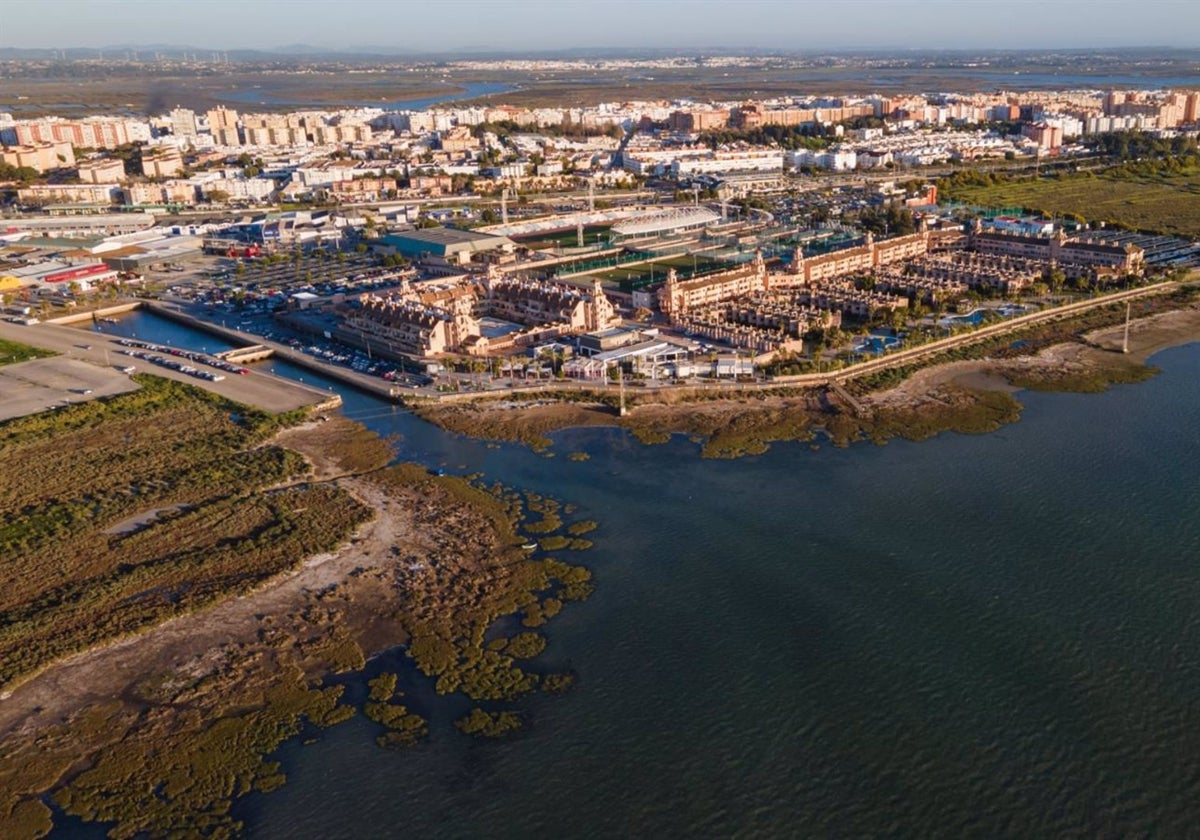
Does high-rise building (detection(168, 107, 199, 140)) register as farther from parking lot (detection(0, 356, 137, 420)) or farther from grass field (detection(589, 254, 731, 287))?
parking lot (detection(0, 356, 137, 420))

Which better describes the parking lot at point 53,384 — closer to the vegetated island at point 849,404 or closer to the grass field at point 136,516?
the grass field at point 136,516

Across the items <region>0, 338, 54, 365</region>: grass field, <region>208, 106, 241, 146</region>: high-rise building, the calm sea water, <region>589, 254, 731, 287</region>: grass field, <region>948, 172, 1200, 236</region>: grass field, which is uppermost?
<region>208, 106, 241, 146</region>: high-rise building

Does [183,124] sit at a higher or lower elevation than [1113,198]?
higher

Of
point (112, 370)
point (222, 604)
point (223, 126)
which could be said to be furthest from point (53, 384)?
point (223, 126)

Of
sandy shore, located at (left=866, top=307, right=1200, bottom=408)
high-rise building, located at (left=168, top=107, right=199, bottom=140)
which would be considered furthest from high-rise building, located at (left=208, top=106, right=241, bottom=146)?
sandy shore, located at (left=866, top=307, right=1200, bottom=408)

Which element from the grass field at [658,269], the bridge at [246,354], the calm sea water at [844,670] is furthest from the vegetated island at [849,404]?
the grass field at [658,269]

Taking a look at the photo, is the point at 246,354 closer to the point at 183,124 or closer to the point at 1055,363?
the point at 1055,363

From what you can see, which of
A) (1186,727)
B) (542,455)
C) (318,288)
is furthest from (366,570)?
(318,288)

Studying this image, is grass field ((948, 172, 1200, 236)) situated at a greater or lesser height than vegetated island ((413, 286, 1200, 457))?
greater
